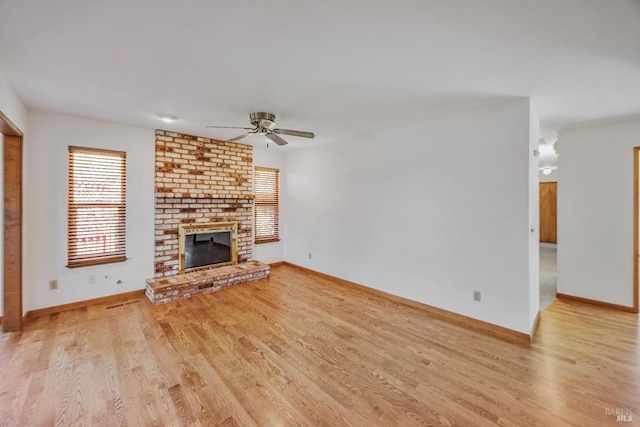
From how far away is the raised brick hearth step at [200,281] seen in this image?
3.67m

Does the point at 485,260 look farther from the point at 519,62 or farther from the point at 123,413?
the point at 123,413

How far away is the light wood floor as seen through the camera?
1762mm

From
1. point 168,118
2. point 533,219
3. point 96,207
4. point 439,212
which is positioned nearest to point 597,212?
point 533,219

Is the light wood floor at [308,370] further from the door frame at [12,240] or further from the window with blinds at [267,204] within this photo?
the window with blinds at [267,204]

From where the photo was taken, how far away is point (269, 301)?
3.70 m

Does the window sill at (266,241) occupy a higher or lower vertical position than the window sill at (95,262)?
higher

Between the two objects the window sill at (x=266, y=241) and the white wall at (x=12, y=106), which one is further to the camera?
the window sill at (x=266, y=241)

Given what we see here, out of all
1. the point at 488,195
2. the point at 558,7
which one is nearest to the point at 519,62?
the point at 558,7

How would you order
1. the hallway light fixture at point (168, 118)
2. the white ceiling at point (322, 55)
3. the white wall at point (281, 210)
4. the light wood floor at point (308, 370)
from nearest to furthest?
1. the white ceiling at point (322, 55)
2. the light wood floor at point (308, 370)
3. the hallway light fixture at point (168, 118)
4. the white wall at point (281, 210)

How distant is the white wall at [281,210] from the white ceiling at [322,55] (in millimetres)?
2263

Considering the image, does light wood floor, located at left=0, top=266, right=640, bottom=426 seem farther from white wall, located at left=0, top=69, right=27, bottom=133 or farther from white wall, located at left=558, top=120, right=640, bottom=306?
white wall, located at left=0, top=69, right=27, bottom=133

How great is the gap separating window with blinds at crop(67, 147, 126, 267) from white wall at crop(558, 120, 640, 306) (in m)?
6.29

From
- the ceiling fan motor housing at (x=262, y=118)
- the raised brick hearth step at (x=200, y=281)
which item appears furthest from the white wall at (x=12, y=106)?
the raised brick hearth step at (x=200, y=281)

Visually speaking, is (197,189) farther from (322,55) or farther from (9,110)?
(322,55)
